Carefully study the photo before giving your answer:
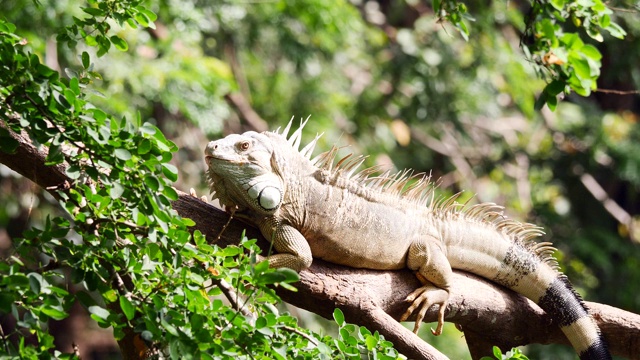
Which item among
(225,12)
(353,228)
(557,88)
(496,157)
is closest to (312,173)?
(353,228)

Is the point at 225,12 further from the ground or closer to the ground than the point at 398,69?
further from the ground

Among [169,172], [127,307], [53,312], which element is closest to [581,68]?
[169,172]

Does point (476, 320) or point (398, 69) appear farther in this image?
point (398, 69)

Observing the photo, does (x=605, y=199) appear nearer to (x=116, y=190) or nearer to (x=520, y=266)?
(x=520, y=266)

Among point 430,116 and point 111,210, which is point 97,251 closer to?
point 111,210

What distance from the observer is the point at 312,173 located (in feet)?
9.82

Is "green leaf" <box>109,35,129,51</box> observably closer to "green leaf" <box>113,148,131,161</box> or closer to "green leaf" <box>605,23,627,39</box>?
"green leaf" <box>113,148,131,161</box>

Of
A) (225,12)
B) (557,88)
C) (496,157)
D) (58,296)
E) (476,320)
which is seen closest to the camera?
(58,296)

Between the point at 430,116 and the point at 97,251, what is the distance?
5.29 meters

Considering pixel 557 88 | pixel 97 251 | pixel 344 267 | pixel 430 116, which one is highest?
pixel 557 88

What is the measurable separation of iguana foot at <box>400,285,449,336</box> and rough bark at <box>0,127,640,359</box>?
1.2 inches

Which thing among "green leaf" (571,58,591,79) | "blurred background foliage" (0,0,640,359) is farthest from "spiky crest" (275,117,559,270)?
"blurred background foliage" (0,0,640,359)

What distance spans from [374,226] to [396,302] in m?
0.29

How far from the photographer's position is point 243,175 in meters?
2.76
